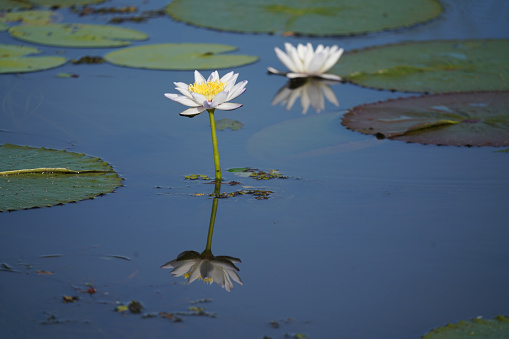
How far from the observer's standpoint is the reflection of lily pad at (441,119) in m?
3.70

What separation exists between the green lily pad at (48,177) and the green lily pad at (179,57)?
201 cm

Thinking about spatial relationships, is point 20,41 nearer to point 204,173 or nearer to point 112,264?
point 204,173

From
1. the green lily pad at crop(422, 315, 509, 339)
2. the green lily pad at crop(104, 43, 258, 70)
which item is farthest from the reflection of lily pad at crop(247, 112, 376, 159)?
the green lily pad at crop(422, 315, 509, 339)

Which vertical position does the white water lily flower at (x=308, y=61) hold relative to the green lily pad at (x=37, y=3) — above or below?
below

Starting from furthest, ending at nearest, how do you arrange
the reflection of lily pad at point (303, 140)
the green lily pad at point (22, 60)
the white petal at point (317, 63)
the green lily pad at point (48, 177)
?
1. the green lily pad at point (22, 60)
2. the white petal at point (317, 63)
3. the reflection of lily pad at point (303, 140)
4. the green lily pad at point (48, 177)

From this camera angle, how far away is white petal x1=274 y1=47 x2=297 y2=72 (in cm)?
504

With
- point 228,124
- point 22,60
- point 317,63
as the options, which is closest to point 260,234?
point 228,124

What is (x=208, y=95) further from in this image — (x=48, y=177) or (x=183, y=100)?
(x=48, y=177)

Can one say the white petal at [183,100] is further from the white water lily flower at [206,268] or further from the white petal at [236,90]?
the white water lily flower at [206,268]

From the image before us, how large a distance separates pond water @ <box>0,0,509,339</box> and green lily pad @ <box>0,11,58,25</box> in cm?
291

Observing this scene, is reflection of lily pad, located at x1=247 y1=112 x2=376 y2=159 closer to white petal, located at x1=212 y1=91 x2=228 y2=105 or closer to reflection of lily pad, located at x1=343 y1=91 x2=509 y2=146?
reflection of lily pad, located at x1=343 y1=91 x2=509 y2=146

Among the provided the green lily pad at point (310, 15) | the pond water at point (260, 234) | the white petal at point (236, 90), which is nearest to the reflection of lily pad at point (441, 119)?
the pond water at point (260, 234)

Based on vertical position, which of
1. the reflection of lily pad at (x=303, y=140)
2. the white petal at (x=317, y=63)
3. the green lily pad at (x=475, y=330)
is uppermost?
the white petal at (x=317, y=63)

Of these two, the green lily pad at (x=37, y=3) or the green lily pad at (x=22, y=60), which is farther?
the green lily pad at (x=37, y=3)
